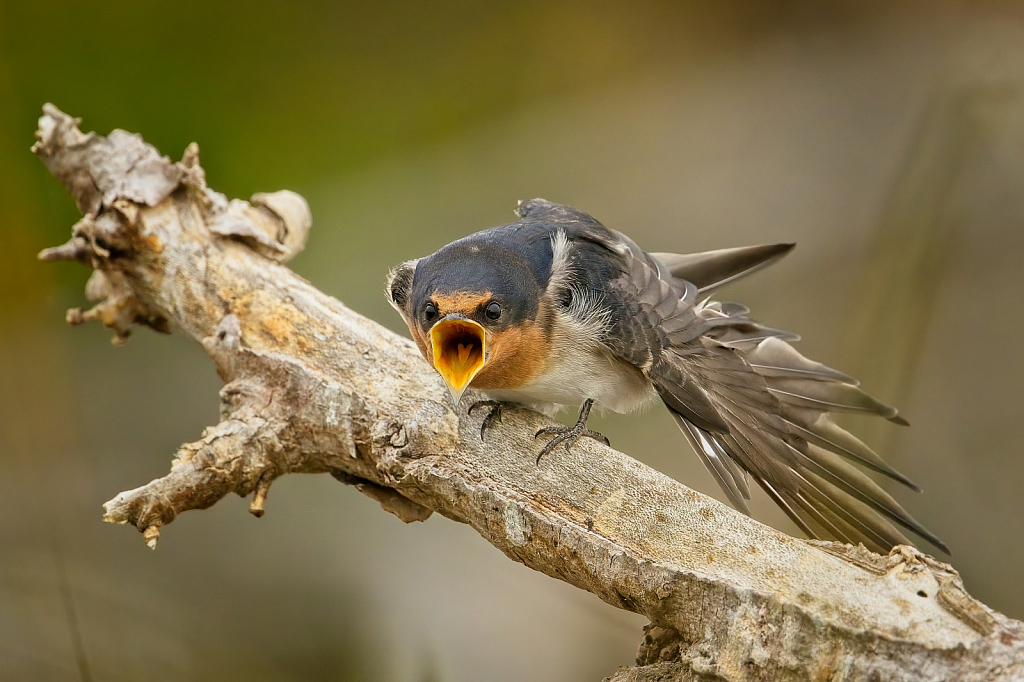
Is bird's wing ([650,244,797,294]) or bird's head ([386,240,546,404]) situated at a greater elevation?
bird's wing ([650,244,797,294])

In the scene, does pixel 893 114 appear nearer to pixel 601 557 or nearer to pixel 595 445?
pixel 595 445

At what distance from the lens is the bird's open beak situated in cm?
138

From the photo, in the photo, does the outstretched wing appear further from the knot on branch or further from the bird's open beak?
the knot on branch

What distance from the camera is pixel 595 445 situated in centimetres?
148

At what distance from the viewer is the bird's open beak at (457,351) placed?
138cm

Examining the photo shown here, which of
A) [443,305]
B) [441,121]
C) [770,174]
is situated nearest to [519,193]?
[441,121]

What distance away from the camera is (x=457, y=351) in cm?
148

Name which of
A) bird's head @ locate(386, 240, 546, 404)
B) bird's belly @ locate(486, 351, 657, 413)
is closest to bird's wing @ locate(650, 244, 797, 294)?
bird's belly @ locate(486, 351, 657, 413)

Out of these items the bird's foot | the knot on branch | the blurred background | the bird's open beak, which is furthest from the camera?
the blurred background

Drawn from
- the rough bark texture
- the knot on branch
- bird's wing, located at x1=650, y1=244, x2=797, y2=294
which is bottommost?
the rough bark texture

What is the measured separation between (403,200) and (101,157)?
113 cm

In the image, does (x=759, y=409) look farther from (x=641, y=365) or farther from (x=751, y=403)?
(x=641, y=365)

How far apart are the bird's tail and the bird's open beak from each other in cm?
40

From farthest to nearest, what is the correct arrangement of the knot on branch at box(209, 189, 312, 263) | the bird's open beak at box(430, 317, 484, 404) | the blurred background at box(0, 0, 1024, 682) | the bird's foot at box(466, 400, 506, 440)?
the blurred background at box(0, 0, 1024, 682) < the knot on branch at box(209, 189, 312, 263) < the bird's foot at box(466, 400, 506, 440) < the bird's open beak at box(430, 317, 484, 404)
